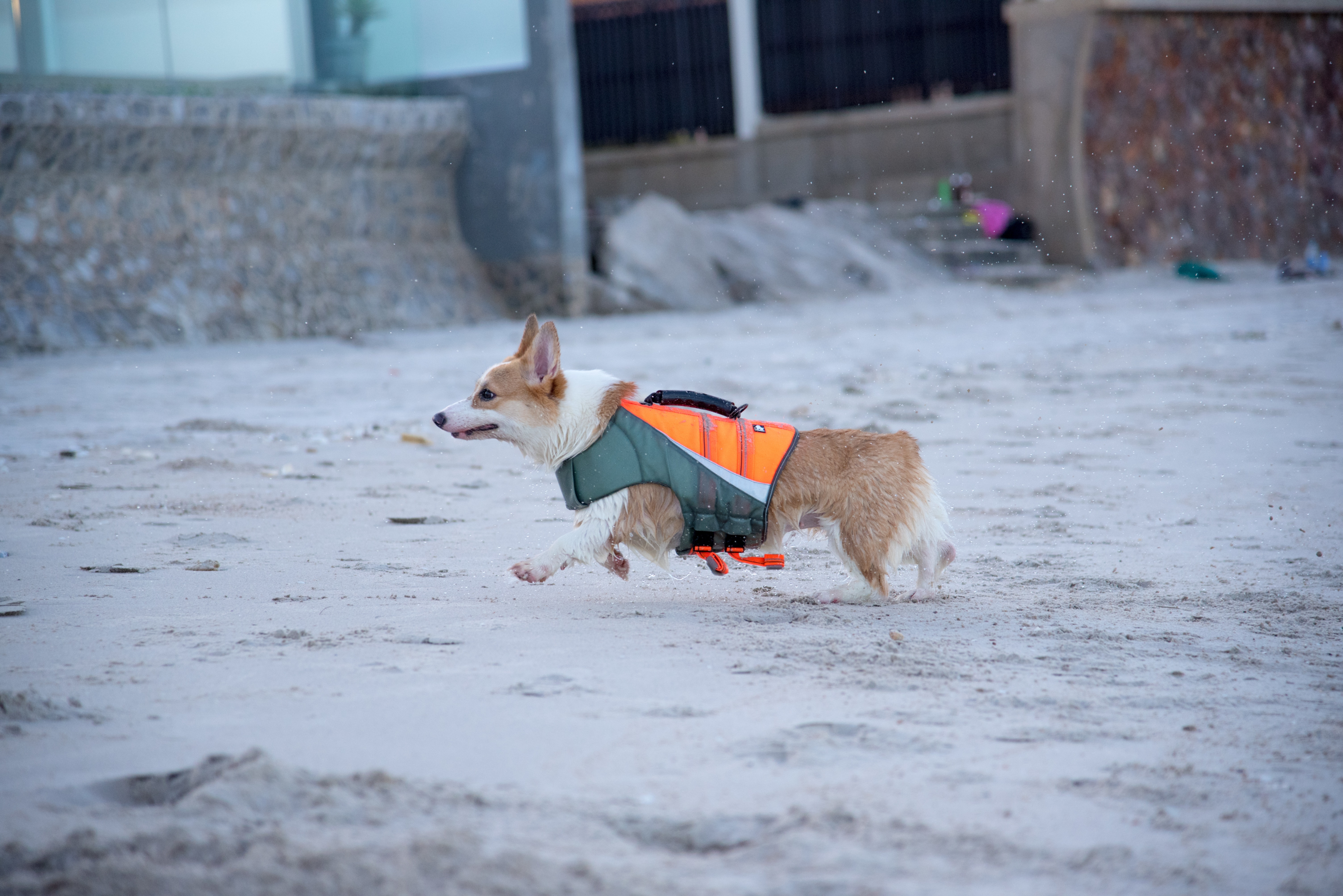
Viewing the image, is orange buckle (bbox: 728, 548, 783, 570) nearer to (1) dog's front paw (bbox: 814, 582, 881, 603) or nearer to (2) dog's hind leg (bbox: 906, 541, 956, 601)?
(1) dog's front paw (bbox: 814, 582, 881, 603)

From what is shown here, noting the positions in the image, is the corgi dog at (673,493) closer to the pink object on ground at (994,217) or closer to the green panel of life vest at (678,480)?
the green panel of life vest at (678,480)

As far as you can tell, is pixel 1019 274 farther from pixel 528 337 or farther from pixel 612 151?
pixel 528 337

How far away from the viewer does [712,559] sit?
4.07m

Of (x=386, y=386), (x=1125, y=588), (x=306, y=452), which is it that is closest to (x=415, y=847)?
(x=1125, y=588)

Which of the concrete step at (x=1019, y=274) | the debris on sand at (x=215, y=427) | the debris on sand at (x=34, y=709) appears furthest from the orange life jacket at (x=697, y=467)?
the concrete step at (x=1019, y=274)

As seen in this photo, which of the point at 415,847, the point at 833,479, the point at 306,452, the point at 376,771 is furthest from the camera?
the point at 306,452

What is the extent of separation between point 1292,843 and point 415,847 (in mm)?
1486

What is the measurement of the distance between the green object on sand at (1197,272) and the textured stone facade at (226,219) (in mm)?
8861

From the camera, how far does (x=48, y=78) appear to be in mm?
10516

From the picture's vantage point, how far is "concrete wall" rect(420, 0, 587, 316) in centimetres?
1334

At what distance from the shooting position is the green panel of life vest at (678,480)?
382 cm

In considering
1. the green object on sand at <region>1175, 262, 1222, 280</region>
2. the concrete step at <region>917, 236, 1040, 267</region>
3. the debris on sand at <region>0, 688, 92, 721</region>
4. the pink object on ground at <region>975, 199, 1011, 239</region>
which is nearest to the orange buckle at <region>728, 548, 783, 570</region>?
the debris on sand at <region>0, 688, 92, 721</region>

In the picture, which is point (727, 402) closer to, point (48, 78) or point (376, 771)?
point (376, 771)

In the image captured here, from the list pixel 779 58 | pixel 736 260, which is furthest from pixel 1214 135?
pixel 736 260
